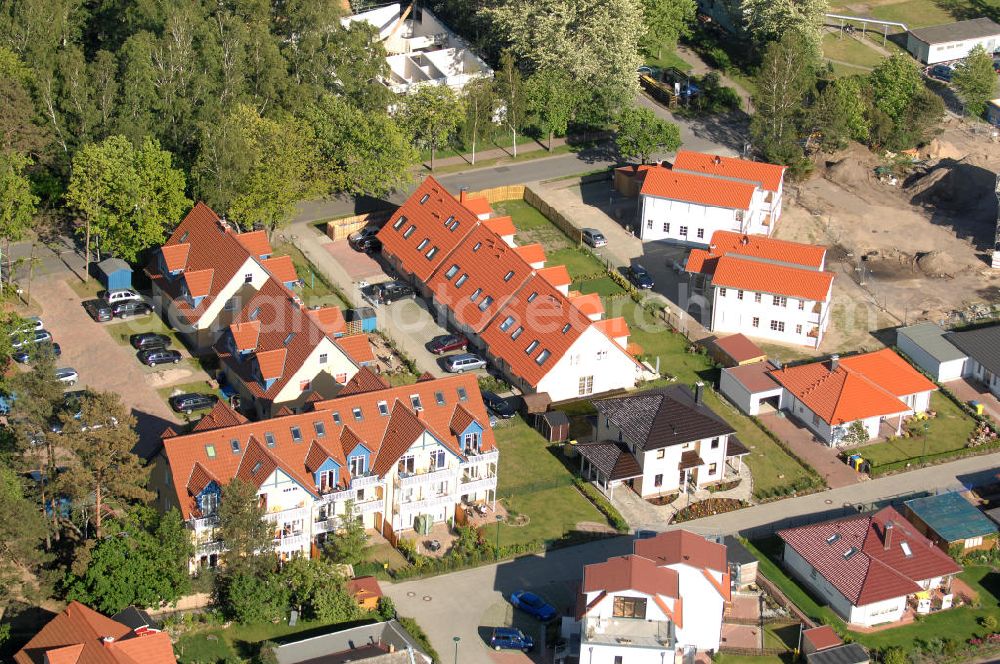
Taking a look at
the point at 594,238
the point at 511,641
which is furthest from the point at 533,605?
the point at 594,238

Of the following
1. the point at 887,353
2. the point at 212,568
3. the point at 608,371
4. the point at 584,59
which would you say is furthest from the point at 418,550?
the point at 584,59

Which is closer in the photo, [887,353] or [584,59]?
[887,353]

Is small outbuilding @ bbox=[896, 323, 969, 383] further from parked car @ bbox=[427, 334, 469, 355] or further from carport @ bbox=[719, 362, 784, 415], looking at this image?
parked car @ bbox=[427, 334, 469, 355]

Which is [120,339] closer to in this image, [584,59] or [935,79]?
[584,59]

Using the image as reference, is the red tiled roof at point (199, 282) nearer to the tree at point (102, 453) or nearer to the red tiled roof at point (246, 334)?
the red tiled roof at point (246, 334)

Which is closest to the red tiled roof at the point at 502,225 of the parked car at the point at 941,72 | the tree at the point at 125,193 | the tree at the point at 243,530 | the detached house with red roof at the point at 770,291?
the detached house with red roof at the point at 770,291

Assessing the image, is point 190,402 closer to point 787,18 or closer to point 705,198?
point 705,198

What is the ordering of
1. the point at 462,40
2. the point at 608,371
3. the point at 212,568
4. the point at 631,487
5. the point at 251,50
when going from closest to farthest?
the point at 212,568 < the point at 631,487 < the point at 608,371 < the point at 251,50 < the point at 462,40
